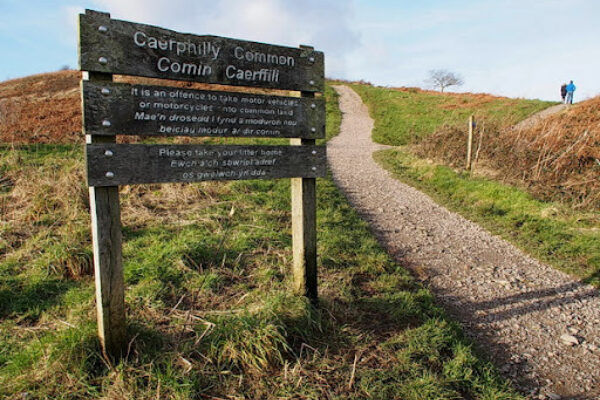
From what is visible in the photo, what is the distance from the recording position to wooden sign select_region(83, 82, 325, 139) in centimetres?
260

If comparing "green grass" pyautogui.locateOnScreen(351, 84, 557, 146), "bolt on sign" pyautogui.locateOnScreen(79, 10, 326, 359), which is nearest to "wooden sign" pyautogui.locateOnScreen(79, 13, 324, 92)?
"bolt on sign" pyautogui.locateOnScreen(79, 10, 326, 359)

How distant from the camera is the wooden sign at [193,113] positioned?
2598mm

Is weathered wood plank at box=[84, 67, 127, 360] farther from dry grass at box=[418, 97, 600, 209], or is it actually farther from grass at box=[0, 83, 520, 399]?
dry grass at box=[418, 97, 600, 209]

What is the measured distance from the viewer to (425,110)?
25375mm

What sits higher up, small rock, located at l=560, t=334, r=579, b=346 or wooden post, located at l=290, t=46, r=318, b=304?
wooden post, located at l=290, t=46, r=318, b=304

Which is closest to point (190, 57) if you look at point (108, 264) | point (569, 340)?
point (108, 264)

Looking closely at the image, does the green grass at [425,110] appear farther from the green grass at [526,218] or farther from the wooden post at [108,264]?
the wooden post at [108,264]

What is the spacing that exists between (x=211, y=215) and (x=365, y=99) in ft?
86.1

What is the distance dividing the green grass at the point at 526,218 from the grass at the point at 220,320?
2.65 metres

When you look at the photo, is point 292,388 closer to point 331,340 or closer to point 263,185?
point 331,340

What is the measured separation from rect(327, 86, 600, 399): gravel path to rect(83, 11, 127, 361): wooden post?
307cm

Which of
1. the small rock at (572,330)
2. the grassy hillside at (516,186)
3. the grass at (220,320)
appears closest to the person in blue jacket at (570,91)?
the grassy hillside at (516,186)

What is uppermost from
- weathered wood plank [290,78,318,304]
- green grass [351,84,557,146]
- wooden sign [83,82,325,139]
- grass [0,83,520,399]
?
green grass [351,84,557,146]

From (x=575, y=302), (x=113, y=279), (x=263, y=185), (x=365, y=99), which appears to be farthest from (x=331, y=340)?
(x=365, y=99)
